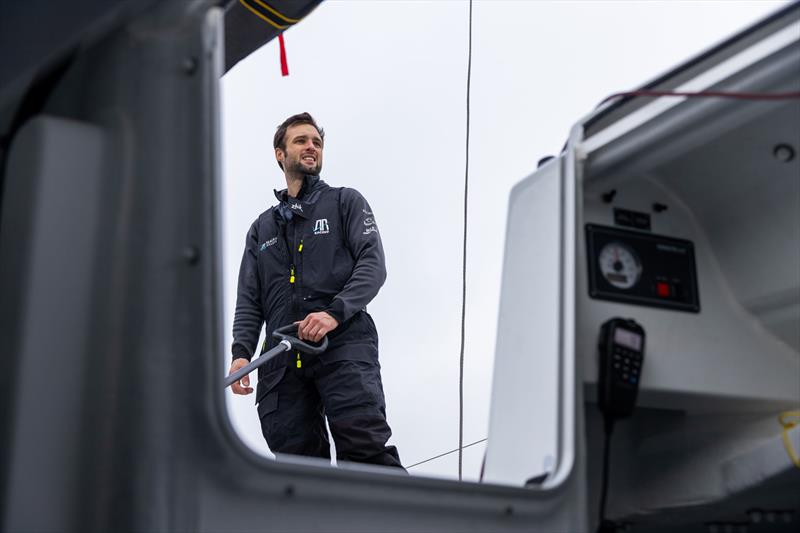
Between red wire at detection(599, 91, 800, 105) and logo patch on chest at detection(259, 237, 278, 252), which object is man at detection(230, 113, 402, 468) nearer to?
logo patch on chest at detection(259, 237, 278, 252)

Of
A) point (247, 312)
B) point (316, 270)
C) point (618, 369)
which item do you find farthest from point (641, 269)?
point (247, 312)

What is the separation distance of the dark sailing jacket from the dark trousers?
0.05m

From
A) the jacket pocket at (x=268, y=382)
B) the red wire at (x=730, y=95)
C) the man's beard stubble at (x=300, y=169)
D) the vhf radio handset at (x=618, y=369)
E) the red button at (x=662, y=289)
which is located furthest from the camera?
the man's beard stubble at (x=300, y=169)

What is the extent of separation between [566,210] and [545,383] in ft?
0.85

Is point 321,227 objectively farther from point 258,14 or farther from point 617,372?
point 617,372

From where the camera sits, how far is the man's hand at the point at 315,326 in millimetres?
2500

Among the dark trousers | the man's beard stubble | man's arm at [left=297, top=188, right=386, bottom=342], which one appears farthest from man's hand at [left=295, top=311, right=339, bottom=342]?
the man's beard stubble

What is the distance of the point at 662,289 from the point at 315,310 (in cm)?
132

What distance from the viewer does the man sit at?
8.46 feet

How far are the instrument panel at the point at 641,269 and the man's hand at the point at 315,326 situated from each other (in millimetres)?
1108

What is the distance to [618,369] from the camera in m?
1.43

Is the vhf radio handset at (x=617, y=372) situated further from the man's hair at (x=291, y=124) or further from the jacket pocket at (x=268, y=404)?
the man's hair at (x=291, y=124)

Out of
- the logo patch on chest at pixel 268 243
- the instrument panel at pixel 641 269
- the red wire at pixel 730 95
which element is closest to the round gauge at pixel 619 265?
the instrument panel at pixel 641 269

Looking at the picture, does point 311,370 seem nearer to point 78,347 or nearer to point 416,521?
point 416,521
